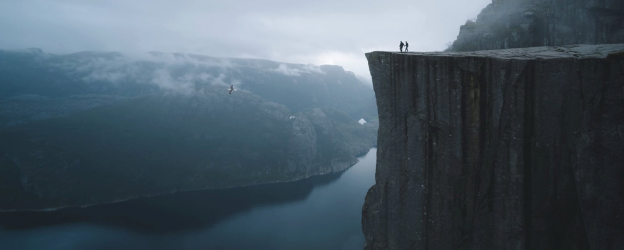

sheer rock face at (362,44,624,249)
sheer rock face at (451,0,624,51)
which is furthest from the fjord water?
sheer rock face at (451,0,624,51)

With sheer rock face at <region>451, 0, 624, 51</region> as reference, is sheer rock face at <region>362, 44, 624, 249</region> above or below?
below

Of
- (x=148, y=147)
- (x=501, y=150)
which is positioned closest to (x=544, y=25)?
(x=501, y=150)

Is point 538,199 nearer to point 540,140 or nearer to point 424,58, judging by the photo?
point 540,140

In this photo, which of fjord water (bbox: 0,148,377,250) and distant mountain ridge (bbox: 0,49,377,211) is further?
distant mountain ridge (bbox: 0,49,377,211)

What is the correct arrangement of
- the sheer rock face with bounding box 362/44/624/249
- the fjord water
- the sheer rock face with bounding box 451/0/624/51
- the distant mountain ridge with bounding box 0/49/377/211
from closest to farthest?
1. the sheer rock face with bounding box 362/44/624/249
2. the sheer rock face with bounding box 451/0/624/51
3. the fjord water
4. the distant mountain ridge with bounding box 0/49/377/211

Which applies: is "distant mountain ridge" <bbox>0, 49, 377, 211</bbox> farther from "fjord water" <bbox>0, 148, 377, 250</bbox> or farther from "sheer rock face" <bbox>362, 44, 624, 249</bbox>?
"sheer rock face" <bbox>362, 44, 624, 249</bbox>

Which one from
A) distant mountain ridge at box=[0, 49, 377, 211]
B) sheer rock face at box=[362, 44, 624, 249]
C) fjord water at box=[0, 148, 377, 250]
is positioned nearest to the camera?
sheer rock face at box=[362, 44, 624, 249]

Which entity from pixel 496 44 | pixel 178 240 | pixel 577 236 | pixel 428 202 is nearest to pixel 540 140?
pixel 577 236
